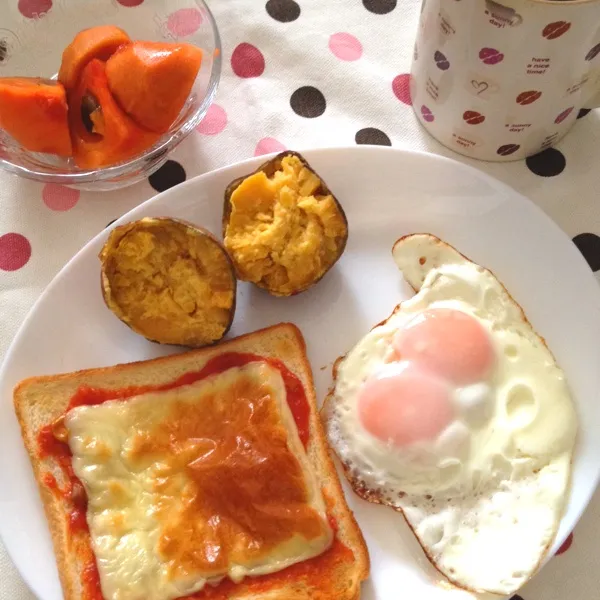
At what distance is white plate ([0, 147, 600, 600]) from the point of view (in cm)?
204

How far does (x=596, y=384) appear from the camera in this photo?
2.03m

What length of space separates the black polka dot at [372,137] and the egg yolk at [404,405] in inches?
31.8

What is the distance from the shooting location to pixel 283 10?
2580 mm

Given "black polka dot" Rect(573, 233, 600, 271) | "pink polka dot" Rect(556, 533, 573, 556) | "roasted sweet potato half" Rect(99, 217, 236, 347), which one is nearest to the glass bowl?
"roasted sweet potato half" Rect(99, 217, 236, 347)

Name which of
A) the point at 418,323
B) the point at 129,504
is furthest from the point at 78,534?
the point at 418,323

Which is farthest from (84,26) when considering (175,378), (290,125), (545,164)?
(545,164)

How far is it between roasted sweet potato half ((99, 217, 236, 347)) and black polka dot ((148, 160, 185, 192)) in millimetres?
397

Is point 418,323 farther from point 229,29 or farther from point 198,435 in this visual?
point 229,29

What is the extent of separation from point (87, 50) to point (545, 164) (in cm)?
153

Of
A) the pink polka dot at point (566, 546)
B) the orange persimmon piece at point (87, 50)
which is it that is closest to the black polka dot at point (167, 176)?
the orange persimmon piece at point (87, 50)

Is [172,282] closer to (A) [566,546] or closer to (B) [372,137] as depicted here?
(B) [372,137]

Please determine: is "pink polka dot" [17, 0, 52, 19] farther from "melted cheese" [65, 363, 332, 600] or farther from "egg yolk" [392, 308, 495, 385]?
"egg yolk" [392, 308, 495, 385]

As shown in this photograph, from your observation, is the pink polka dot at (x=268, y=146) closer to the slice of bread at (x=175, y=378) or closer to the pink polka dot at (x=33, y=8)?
the slice of bread at (x=175, y=378)

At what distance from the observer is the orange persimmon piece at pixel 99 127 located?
7.03ft
